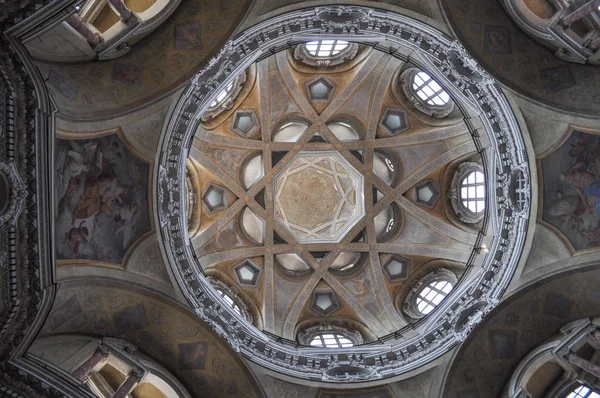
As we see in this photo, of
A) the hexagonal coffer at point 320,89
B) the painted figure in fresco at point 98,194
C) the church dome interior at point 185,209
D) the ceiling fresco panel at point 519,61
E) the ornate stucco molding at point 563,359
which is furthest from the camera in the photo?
the hexagonal coffer at point 320,89

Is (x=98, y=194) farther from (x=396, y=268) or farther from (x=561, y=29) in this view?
(x=396, y=268)

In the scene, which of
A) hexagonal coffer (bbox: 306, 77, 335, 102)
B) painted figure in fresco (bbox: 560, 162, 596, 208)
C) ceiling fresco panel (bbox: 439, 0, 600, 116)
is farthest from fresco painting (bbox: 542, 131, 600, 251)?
hexagonal coffer (bbox: 306, 77, 335, 102)

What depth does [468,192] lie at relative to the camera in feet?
78.3

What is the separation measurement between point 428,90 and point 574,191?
8.52 m

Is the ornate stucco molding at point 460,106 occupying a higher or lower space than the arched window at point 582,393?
higher

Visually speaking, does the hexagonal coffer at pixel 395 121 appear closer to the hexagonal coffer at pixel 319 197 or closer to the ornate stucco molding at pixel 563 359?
the hexagonal coffer at pixel 319 197

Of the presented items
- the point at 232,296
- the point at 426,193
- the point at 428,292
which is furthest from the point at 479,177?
the point at 232,296

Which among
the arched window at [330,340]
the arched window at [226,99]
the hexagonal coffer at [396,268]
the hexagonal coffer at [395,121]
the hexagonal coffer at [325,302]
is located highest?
the arched window at [226,99]

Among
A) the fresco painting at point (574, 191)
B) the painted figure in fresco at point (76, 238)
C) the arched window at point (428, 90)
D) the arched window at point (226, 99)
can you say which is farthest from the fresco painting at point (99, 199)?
the arched window at point (428, 90)

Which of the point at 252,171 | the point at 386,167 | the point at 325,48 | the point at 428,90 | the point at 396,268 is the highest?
the point at 325,48

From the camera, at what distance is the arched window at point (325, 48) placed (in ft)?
78.6

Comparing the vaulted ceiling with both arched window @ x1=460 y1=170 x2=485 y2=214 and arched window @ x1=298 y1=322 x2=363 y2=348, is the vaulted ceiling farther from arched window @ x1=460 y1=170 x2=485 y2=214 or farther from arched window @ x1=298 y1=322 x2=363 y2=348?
arched window @ x1=460 y1=170 x2=485 y2=214

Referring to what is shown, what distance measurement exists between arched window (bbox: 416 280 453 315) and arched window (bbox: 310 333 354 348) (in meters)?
3.24

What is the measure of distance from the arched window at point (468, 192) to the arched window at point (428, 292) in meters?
2.46
